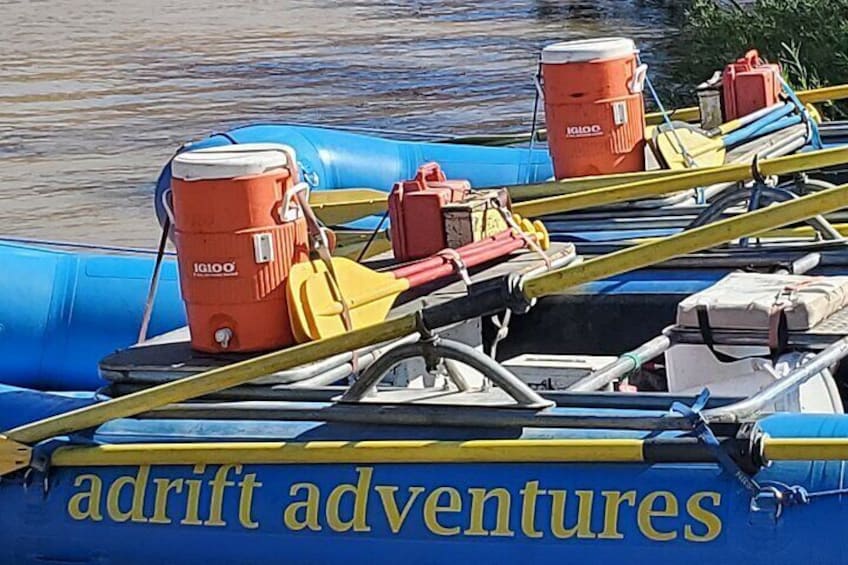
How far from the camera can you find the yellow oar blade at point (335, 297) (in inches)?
182

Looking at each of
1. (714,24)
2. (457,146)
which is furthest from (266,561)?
(714,24)

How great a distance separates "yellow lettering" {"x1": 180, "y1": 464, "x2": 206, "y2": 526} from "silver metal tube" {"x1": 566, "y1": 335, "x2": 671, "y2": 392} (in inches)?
35.6

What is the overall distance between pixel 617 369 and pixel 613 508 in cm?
52

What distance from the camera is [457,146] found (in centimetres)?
859

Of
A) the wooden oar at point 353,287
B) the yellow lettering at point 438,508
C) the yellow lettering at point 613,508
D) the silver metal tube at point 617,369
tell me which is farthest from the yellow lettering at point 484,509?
the wooden oar at point 353,287

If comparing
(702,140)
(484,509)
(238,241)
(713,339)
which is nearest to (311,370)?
(238,241)

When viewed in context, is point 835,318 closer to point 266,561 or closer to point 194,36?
point 266,561

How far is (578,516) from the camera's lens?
4.02 metres

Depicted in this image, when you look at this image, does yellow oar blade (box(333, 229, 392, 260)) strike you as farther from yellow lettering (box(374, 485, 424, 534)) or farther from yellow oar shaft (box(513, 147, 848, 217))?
yellow lettering (box(374, 485, 424, 534))

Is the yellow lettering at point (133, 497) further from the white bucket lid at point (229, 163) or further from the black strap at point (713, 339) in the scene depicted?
the black strap at point (713, 339)

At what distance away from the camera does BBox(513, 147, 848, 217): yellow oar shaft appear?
18.9 ft

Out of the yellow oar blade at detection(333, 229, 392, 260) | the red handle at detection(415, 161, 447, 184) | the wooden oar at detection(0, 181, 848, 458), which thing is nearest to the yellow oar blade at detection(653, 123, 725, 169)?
the yellow oar blade at detection(333, 229, 392, 260)

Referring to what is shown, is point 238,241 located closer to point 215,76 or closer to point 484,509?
point 484,509

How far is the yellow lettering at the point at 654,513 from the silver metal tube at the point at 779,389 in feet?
0.63
